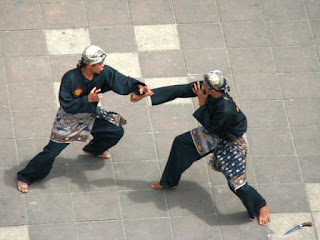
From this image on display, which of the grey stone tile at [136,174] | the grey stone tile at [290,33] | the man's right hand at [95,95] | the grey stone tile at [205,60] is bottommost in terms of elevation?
the grey stone tile at [136,174]

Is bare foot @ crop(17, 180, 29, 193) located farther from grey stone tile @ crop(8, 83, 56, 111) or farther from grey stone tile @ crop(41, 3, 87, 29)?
grey stone tile @ crop(41, 3, 87, 29)

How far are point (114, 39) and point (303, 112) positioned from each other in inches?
94.7

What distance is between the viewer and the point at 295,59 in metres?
9.48

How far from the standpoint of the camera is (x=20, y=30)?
931 centimetres

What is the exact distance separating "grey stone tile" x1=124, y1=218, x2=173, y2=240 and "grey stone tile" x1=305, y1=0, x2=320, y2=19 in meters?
3.74

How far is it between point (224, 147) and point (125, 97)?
1.74 metres

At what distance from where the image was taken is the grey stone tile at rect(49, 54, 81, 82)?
29.2 feet

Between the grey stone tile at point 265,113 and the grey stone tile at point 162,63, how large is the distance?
89cm

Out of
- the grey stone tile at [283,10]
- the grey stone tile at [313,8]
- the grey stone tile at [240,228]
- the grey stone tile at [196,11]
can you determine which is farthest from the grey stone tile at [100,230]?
the grey stone tile at [313,8]

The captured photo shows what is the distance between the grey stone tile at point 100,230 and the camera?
24.8ft

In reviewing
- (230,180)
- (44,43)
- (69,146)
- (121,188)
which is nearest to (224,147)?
(230,180)

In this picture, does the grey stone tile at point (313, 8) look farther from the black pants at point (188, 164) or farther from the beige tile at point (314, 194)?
the black pants at point (188, 164)

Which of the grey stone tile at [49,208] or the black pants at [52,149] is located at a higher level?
the black pants at [52,149]

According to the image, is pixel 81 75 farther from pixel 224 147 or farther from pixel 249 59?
pixel 249 59
